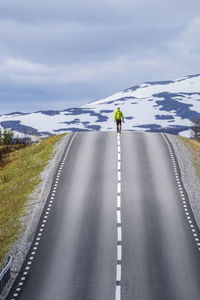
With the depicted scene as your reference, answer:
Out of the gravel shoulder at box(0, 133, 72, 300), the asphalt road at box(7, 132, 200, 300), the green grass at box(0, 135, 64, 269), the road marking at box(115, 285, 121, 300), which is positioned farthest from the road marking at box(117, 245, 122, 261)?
the green grass at box(0, 135, 64, 269)

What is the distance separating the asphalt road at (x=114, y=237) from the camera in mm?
14820

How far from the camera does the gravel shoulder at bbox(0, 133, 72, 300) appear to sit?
1677 cm

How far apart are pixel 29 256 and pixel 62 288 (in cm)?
318

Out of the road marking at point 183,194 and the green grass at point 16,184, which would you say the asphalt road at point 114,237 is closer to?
the road marking at point 183,194

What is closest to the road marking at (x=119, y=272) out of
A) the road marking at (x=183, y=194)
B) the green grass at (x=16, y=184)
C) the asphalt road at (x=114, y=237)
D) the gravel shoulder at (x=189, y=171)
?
the asphalt road at (x=114, y=237)

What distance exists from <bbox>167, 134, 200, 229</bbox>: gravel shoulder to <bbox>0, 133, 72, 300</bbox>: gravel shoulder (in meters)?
8.96

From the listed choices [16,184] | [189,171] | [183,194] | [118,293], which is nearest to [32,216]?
[16,184]

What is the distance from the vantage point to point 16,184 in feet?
91.8

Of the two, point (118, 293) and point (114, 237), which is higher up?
point (114, 237)

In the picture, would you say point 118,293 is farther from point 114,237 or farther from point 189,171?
point 189,171

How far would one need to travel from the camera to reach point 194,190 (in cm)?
2491

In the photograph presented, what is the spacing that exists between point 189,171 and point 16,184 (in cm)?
1298

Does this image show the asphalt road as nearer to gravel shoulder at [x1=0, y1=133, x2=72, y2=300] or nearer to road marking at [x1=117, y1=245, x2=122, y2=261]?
road marking at [x1=117, y1=245, x2=122, y2=261]

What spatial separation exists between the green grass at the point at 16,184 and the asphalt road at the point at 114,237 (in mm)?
1514
